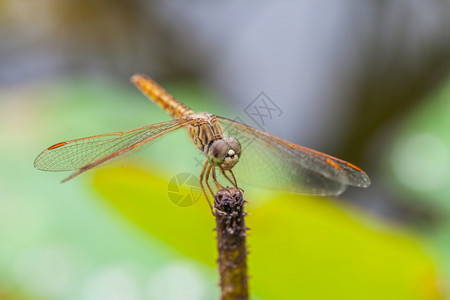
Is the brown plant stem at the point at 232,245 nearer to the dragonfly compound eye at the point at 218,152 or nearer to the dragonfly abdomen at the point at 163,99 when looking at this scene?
the dragonfly compound eye at the point at 218,152

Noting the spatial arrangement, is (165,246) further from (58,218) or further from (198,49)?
(198,49)

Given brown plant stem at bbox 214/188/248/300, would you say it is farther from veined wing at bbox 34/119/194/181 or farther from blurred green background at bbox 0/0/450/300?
blurred green background at bbox 0/0/450/300

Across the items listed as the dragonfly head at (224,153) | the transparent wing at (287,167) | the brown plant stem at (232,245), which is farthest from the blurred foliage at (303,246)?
the brown plant stem at (232,245)

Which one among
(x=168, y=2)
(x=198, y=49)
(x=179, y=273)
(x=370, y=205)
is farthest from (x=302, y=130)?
(x=179, y=273)

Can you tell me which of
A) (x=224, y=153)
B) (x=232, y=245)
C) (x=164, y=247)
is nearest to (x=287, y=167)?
(x=224, y=153)

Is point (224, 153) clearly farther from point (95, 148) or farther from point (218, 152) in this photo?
point (95, 148)
